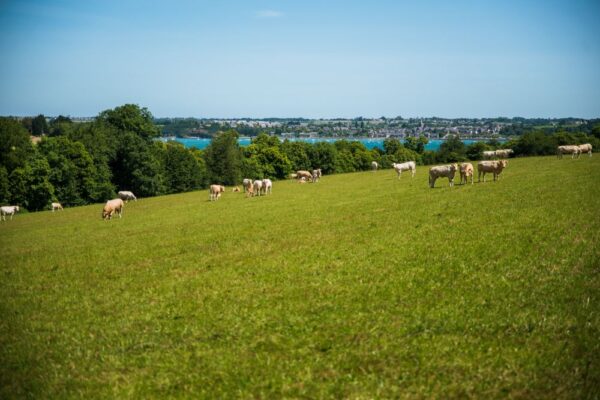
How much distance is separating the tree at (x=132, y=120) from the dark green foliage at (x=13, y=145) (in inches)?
526

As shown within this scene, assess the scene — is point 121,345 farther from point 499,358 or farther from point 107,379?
point 499,358

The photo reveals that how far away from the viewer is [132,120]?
82938mm

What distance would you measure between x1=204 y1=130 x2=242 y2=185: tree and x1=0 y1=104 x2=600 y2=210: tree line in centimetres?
22

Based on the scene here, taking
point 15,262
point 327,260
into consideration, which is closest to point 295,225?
point 327,260

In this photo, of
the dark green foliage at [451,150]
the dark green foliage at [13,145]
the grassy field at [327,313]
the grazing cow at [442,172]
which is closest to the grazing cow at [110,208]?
the grassy field at [327,313]

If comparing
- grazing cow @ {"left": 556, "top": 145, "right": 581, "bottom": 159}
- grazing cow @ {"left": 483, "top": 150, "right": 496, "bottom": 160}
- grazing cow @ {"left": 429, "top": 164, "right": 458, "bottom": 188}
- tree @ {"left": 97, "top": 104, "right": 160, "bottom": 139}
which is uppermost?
tree @ {"left": 97, "top": 104, "right": 160, "bottom": 139}

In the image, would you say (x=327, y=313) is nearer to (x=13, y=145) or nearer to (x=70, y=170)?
(x=70, y=170)

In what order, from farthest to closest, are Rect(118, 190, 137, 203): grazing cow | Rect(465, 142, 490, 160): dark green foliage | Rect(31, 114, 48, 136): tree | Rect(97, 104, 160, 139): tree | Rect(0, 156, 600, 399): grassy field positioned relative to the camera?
1. Rect(31, 114, 48, 136): tree
2. Rect(465, 142, 490, 160): dark green foliage
3. Rect(97, 104, 160, 139): tree
4. Rect(118, 190, 137, 203): grazing cow
5. Rect(0, 156, 600, 399): grassy field

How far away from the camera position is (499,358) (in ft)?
27.9

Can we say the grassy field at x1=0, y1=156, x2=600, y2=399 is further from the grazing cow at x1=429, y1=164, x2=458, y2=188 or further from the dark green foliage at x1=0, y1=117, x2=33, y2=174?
the dark green foliage at x1=0, y1=117, x2=33, y2=174

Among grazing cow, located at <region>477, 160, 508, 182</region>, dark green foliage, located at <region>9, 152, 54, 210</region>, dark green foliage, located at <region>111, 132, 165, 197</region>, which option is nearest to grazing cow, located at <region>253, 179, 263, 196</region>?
grazing cow, located at <region>477, 160, 508, 182</region>

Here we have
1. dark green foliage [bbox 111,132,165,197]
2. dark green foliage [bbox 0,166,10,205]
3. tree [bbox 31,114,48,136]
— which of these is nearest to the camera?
dark green foliage [bbox 0,166,10,205]

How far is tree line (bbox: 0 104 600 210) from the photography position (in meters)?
68.6

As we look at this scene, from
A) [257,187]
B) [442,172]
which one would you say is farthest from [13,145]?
[442,172]
